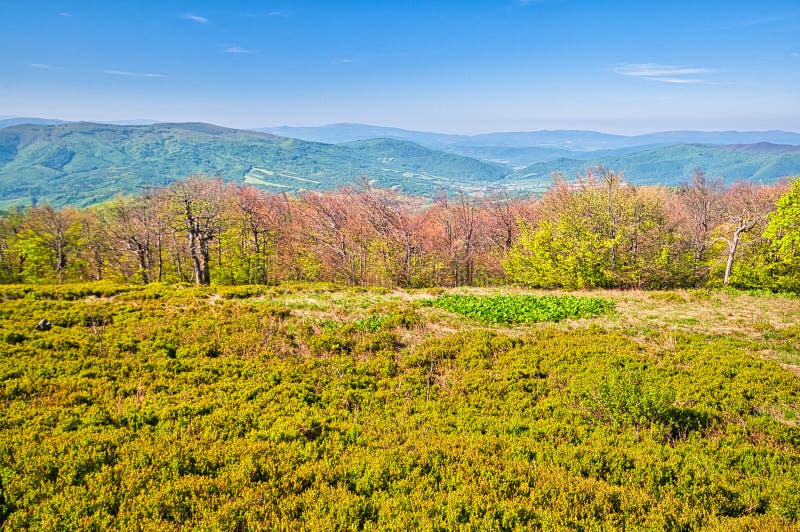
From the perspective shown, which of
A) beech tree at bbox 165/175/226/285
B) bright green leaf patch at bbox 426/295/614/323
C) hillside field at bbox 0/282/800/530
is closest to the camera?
hillside field at bbox 0/282/800/530

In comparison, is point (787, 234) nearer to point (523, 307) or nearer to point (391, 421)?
point (523, 307)

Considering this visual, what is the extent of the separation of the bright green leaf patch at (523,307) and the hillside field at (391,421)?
826 millimetres

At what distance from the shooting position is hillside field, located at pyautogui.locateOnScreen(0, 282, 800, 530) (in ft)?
19.6

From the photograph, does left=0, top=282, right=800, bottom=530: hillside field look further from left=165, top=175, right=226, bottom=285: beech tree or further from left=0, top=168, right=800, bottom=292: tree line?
left=165, top=175, right=226, bottom=285: beech tree

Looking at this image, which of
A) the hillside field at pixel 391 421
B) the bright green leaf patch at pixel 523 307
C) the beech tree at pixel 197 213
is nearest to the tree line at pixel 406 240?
the beech tree at pixel 197 213

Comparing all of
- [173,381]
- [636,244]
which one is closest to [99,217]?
[173,381]

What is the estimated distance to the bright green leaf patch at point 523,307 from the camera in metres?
18.1

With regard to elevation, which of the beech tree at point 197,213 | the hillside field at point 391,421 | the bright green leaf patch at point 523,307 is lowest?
the bright green leaf patch at point 523,307

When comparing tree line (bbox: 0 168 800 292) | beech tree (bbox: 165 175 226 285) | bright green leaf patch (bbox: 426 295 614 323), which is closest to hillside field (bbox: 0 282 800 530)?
bright green leaf patch (bbox: 426 295 614 323)

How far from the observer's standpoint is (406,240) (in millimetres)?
43750

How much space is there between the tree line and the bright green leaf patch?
1256 cm

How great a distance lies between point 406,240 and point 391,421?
35172 millimetres

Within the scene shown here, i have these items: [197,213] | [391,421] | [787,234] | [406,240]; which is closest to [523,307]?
[391,421]

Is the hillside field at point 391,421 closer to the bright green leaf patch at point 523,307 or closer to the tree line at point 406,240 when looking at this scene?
the bright green leaf patch at point 523,307
